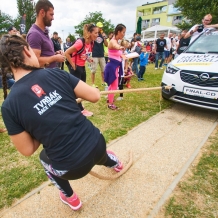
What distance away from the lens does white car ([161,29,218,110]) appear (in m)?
3.19

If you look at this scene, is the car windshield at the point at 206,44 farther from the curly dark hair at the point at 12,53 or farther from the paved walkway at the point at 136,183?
the curly dark hair at the point at 12,53

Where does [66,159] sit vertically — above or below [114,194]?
above

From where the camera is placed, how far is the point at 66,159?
123 centimetres

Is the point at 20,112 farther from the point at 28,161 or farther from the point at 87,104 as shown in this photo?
the point at 87,104

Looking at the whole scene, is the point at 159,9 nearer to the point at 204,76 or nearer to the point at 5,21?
the point at 5,21

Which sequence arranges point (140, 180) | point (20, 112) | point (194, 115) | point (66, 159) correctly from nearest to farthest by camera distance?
point (20, 112), point (66, 159), point (140, 180), point (194, 115)

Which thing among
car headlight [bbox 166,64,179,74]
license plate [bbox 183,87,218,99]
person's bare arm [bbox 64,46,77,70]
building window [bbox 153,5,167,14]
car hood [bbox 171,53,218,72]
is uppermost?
building window [bbox 153,5,167,14]

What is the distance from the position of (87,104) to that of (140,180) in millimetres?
2889

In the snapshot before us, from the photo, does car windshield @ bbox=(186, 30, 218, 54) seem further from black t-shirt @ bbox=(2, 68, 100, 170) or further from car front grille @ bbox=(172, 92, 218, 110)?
black t-shirt @ bbox=(2, 68, 100, 170)

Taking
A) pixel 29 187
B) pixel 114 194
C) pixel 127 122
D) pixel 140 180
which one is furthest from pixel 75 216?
pixel 127 122

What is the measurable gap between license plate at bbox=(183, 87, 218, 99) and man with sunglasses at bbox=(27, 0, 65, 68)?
2.49m

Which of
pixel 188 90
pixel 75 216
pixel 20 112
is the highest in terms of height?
pixel 20 112

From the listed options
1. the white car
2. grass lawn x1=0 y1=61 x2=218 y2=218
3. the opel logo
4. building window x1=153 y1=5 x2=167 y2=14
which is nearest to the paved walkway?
grass lawn x1=0 y1=61 x2=218 y2=218

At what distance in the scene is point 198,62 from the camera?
11.5 feet
